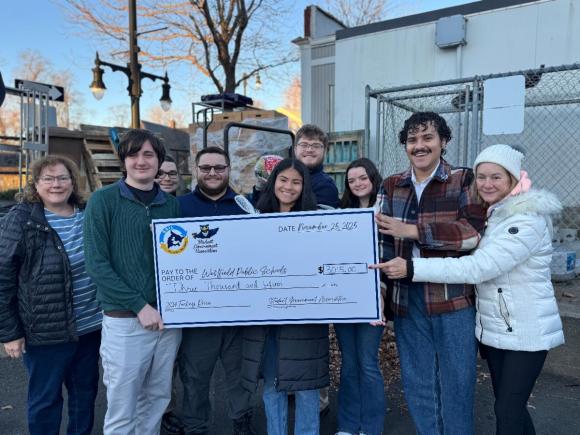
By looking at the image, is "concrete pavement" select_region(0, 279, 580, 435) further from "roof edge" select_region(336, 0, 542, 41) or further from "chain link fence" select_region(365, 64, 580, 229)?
"roof edge" select_region(336, 0, 542, 41)

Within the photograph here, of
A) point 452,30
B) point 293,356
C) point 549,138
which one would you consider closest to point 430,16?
point 452,30

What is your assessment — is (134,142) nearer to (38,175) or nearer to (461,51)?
(38,175)

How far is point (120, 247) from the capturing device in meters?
2.45

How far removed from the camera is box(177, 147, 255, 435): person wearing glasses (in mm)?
2756

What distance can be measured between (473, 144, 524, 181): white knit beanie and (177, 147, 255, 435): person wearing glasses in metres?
1.48

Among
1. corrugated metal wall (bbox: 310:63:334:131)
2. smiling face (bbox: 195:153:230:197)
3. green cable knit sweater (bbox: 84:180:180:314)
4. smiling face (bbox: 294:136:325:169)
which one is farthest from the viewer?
corrugated metal wall (bbox: 310:63:334:131)

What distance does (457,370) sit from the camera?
2.32 m

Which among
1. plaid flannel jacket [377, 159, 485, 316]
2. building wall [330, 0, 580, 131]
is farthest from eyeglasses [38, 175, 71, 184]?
building wall [330, 0, 580, 131]

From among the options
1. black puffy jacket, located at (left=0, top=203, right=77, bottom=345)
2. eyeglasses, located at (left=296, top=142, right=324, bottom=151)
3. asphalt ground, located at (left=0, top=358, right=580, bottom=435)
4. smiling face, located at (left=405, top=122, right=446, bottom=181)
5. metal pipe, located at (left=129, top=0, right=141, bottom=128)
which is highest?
metal pipe, located at (left=129, top=0, right=141, bottom=128)

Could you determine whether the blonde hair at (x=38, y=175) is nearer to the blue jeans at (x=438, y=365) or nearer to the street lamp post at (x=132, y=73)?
the blue jeans at (x=438, y=365)

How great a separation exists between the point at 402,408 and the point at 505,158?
87.1 inches

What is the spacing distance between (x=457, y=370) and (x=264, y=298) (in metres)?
1.12

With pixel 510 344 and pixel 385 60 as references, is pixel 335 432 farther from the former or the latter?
pixel 385 60

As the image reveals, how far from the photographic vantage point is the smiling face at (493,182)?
2199 millimetres
